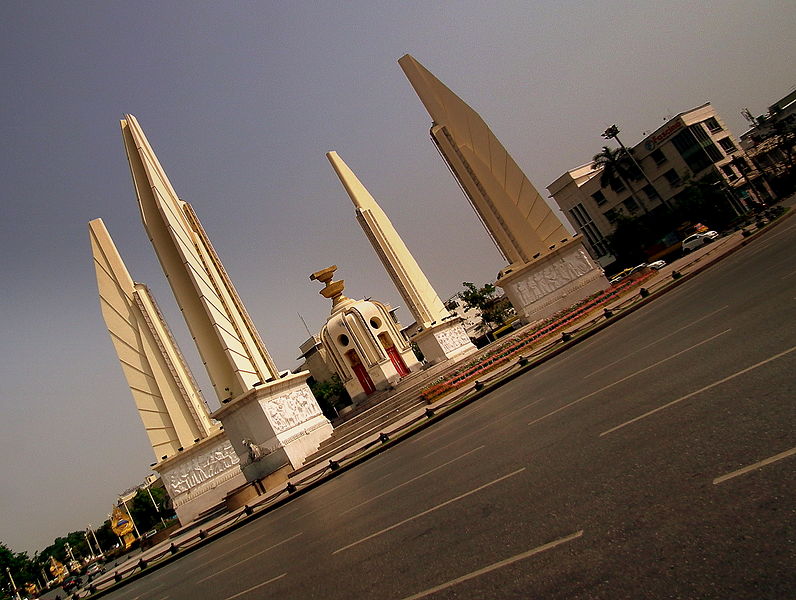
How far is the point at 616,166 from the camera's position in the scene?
2077 inches

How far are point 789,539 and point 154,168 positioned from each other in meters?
25.3

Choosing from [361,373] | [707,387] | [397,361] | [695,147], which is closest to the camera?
[707,387]

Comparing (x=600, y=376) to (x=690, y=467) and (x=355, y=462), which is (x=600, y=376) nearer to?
(x=690, y=467)

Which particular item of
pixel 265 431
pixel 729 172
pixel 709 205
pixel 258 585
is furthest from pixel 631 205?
pixel 258 585

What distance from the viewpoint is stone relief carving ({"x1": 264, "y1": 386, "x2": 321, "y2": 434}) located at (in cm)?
1911

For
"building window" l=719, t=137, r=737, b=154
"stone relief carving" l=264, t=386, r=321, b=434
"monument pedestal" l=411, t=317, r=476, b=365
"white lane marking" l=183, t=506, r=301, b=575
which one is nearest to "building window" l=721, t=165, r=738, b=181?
"building window" l=719, t=137, r=737, b=154

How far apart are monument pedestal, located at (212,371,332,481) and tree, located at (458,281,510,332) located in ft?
97.1

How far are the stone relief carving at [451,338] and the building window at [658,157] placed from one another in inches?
1277

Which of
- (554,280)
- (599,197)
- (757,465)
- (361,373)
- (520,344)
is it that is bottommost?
(757,465)

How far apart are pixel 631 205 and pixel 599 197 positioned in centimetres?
394

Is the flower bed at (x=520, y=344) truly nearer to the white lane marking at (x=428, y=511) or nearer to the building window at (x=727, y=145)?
the white lane marking at (x=428, y=511)

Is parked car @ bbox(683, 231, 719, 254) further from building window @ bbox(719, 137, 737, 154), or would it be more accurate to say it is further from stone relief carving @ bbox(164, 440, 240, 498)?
stone relief carving @ bbox(164, 440, 240, 498)

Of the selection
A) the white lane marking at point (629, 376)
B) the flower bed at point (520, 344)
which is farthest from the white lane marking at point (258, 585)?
the flower bed at point (520, 344)

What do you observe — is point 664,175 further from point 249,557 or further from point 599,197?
point 249,557
